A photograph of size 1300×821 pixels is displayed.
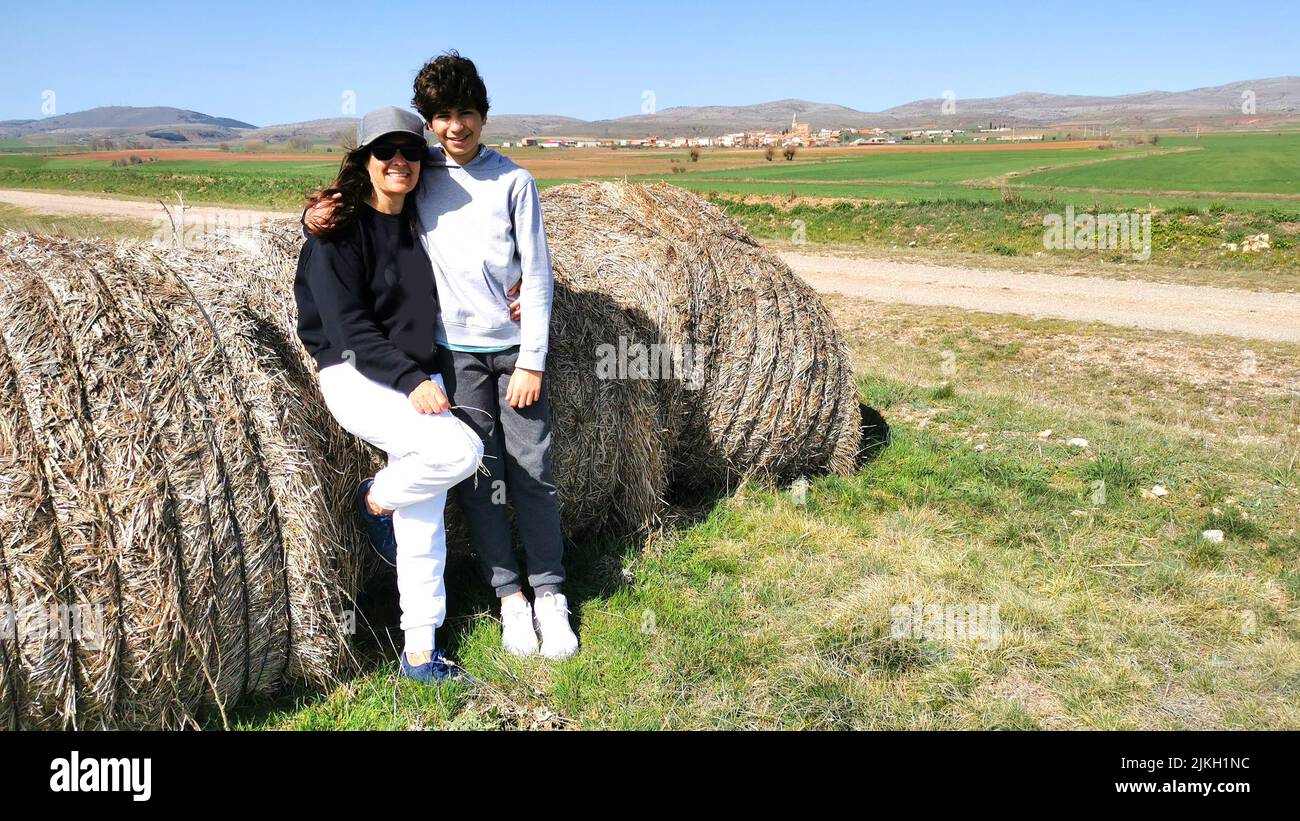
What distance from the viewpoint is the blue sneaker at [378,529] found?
381 centimetres

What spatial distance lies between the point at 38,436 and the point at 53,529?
0.33 meters

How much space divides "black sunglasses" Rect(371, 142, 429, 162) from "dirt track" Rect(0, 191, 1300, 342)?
1050 cm

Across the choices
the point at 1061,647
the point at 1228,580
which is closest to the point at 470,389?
the point at 1061,647

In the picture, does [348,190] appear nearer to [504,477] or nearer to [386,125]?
[386,125]

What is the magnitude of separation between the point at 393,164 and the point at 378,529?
162 cm

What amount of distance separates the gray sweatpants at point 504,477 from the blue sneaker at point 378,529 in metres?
0.39

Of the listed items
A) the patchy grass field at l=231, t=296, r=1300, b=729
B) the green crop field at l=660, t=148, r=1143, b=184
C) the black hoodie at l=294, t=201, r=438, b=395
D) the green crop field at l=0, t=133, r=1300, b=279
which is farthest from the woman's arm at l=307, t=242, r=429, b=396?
the green crop field at l=660, t=148, r=1143, b=184

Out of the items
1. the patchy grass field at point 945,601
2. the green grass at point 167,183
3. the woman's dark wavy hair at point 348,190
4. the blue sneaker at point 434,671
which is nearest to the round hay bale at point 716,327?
the patchy grass field at point 945,601

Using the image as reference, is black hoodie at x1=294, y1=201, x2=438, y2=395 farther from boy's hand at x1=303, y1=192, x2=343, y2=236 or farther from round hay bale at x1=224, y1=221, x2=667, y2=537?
round hay bale at x1=224, y1=221, x2=667, y2=537

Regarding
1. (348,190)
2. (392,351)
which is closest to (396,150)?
(348,190)

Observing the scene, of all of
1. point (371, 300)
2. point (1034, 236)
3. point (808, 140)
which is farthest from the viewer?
point (808, 140)

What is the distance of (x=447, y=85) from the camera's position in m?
3.63

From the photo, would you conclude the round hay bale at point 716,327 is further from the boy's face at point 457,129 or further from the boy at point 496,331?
the boy's face at point 457,129

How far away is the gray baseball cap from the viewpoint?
11.4ft
